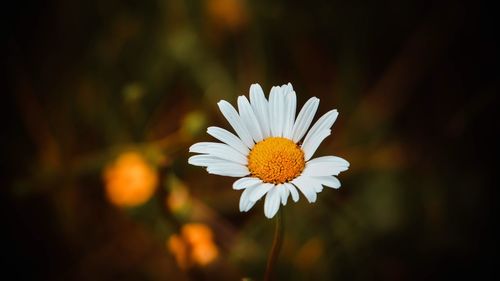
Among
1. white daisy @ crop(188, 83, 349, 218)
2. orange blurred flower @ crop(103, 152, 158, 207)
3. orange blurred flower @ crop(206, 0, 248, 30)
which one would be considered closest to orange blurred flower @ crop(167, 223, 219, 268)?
orange blurred flower @ crop(103, 152, 158, 207)

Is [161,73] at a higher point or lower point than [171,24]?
lower

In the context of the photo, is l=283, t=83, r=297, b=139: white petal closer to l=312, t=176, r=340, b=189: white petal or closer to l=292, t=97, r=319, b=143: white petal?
l=292, t=97, r=319, b=143: white petal

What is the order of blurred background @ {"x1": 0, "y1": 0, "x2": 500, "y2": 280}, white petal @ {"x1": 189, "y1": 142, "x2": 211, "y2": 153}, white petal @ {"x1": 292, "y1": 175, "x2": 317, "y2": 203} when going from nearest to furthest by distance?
white petal @ {"x1": 292, "y1": 175, "x2": 317, "y2": 203} → white petal @ {"x1": 189, "y1": 142, "x2": 211, "y2": 153} → blurred background @ {"x1": 0, "y1": 0, "x2": 500, "y2": 280}

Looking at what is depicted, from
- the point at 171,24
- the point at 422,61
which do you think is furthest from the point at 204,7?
the point at 422,61

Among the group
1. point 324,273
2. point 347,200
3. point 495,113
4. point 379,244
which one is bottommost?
point 324,273

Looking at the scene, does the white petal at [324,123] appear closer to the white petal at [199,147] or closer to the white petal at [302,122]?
the white petal at [302,122]

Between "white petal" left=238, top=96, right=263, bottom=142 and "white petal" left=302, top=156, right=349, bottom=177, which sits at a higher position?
"white petal" left=238, top=96, right=263, bottom=142

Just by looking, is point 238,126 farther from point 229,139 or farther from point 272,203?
point 272,203

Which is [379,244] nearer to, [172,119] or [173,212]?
[173,212]
